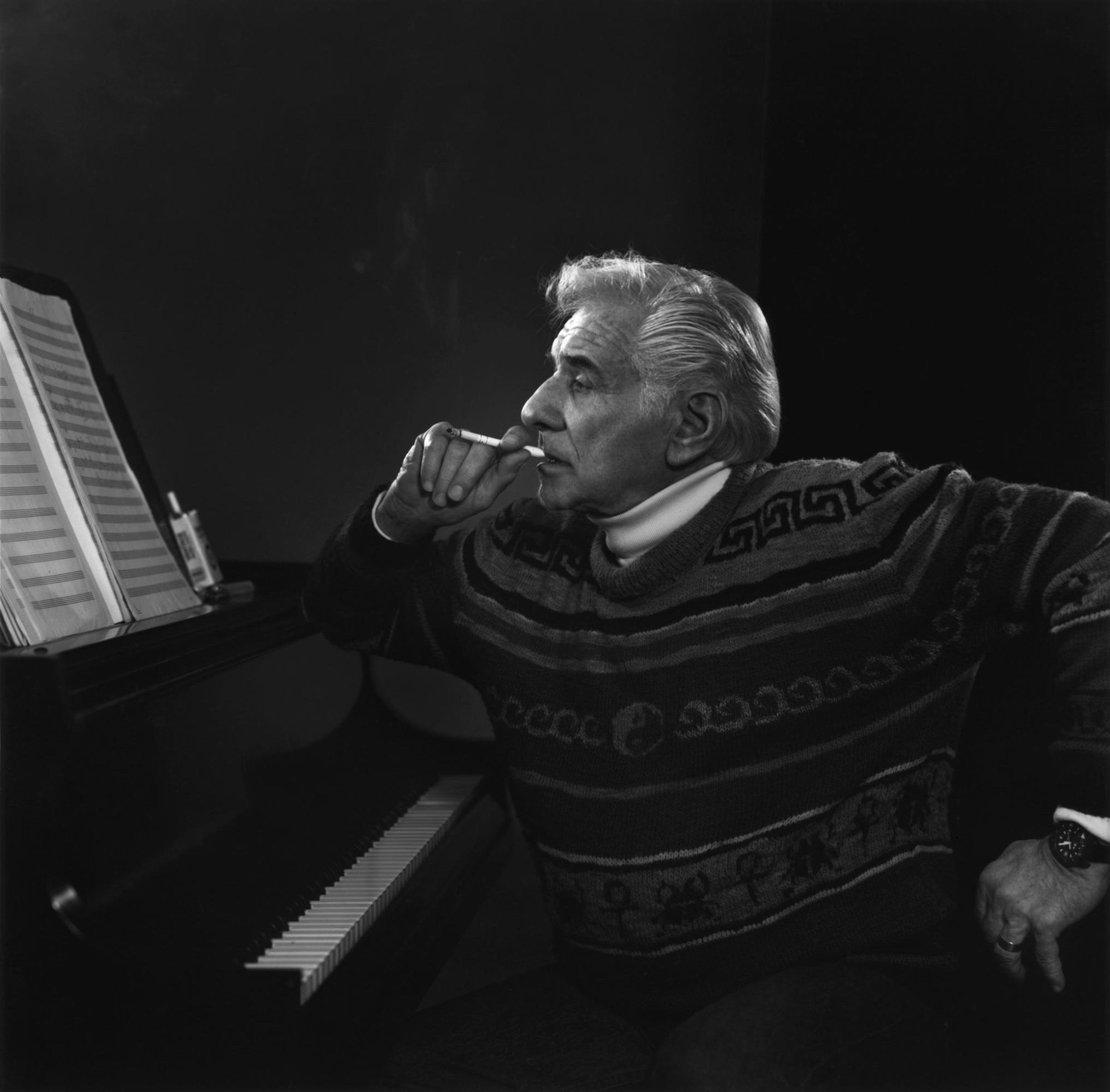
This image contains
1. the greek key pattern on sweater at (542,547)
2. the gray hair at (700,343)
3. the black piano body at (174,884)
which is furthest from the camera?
the greek key pattern on sweater at (542,547)

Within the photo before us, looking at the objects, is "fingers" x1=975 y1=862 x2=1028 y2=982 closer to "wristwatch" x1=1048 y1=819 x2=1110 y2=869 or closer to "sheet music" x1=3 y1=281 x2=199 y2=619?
"wristwatch" x1=1048 y1=819 x2=1110 y2=869

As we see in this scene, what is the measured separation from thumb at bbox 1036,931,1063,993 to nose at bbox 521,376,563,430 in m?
0.91

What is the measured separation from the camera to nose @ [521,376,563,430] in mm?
1738

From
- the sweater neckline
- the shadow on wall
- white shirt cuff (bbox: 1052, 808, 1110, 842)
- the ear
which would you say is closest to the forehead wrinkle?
the ear

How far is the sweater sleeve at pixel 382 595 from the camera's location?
5.95 ft

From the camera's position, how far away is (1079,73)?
5.53ft

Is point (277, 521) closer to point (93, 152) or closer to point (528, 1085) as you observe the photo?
point (93, 152)

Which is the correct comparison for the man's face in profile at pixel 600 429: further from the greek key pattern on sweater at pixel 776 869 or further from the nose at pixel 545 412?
the greek key pattern on sweater at pixel 776 869

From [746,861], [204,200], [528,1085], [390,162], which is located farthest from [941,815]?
[204,200]

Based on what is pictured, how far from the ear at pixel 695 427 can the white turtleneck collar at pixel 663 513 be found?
1.3 inches

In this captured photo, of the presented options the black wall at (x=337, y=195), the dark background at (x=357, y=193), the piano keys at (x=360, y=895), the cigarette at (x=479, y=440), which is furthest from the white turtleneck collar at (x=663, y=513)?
the black wall at (x=337, y=195)

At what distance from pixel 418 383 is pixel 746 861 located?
1.48 meters

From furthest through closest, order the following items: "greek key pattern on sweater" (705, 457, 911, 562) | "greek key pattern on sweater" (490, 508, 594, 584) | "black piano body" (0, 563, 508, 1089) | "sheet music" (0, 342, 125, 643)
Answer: "greek key pattern on sweater" (490, 508, 594, 584) → "greek key pattern on sweater" (705, 457, 911, 562) → "sheet music" (0, 342, 125, 643) → "black piano body" (0, 563, 508, 1089)

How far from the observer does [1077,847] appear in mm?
1381
